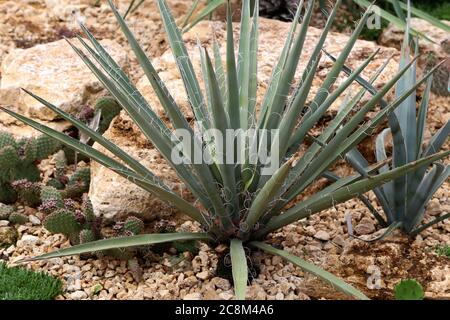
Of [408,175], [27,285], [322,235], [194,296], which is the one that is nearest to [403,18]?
[408,175]

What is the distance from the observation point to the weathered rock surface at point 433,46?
13.8 ft

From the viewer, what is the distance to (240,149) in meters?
2.41

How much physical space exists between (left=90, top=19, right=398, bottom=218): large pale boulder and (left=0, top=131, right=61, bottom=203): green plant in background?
0.24 metres

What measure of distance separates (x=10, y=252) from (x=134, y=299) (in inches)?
25.7

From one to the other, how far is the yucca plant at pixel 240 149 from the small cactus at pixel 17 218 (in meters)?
0.71

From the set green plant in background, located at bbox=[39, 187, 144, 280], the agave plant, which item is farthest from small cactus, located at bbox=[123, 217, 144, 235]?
the agave plant

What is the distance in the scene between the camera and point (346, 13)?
17.5 feet

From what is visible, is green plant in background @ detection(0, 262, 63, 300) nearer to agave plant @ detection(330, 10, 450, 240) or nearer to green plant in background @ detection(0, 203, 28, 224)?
green plant in background @ detection(0, 203, 28, 224)

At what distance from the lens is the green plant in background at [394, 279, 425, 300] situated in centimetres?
243

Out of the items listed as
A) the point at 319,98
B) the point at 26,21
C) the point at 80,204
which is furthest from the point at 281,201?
the point at 26,21

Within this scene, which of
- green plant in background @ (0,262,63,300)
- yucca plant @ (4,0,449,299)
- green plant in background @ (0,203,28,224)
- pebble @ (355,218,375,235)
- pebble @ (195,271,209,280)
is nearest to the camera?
yucca plant @ (4,0,449,299)

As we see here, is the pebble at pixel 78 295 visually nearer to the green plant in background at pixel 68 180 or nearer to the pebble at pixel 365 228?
the green plant in background at pixel 68 180

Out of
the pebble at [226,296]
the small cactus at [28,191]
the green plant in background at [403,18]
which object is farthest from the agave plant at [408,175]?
the small cactus at [28,191]

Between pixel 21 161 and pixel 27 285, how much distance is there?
81cm
